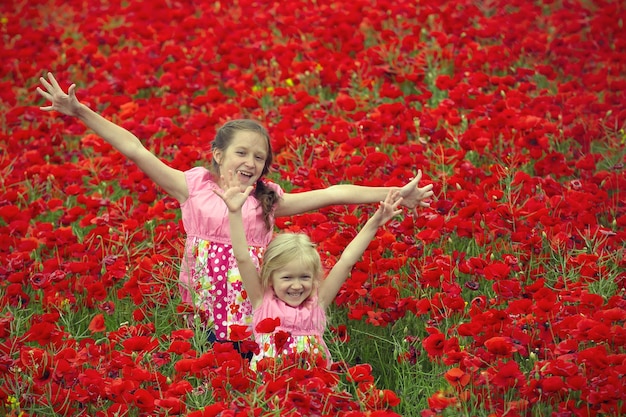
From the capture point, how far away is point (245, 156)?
425 centimetres

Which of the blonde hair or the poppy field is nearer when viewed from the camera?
the poppy field

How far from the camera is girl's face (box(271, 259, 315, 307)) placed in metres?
3.94

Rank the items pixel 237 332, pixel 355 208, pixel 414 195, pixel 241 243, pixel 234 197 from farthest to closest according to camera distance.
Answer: pixel 355 208, pixel 414 195, pixel 241 243, pixel 234 197, pixel 237 332

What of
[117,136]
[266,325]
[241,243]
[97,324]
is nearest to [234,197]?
[241,243]

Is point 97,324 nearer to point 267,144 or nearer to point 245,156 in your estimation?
point 245,156

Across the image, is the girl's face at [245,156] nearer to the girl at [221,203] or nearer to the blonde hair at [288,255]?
the girl at [221,203]

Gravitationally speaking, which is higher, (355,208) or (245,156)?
(245,156)

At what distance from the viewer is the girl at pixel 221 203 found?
4238mm

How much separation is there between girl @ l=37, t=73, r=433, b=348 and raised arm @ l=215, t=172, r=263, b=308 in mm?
247

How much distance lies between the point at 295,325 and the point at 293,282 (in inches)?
6.6

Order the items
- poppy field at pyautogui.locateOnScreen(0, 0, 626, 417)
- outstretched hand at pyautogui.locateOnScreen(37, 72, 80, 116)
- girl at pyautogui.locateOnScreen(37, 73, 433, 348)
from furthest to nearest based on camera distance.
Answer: girl at pyautogui.locateOnScreen(37, 73, 433, 348), outstretched hand at pyautogui.locateOnScreen(37, 72, 80, 116), poppy field at pyautogui.locateOnScreen(0, 0, 626, 417)

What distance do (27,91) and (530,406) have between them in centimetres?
492

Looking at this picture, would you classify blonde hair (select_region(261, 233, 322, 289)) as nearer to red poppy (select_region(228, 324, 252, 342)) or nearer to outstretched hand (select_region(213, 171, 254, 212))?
outstretched hand (select_region(213, 171, 254, 212))

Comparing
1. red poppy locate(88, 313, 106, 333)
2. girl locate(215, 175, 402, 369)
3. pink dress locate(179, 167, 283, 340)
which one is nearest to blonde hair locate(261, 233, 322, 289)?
girl locate(215, 175, 402, 369)
